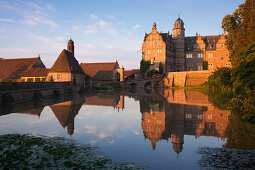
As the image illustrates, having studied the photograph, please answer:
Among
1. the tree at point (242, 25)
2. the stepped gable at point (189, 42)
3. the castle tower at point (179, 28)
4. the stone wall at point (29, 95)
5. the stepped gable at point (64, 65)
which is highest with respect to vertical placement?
the castle tower at point (179, 28)

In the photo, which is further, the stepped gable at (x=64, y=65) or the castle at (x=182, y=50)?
the castle at (x=182, y=50)

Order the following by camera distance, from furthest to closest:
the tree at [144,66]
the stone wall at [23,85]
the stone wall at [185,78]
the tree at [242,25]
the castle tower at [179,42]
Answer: the castle tower at [179,42] < the tree at [144,66] < the stone wall at [185,78] < the stone wall at [23,85] < the tree at [242,25]

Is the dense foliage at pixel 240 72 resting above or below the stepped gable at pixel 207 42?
below

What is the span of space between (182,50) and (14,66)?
53.6m

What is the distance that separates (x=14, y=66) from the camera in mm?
49531

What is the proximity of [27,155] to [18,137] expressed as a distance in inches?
112

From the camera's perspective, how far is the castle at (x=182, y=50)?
200 ft

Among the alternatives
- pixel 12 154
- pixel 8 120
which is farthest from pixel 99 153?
pixel 8 120

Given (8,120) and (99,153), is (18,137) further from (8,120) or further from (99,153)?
(8,120)

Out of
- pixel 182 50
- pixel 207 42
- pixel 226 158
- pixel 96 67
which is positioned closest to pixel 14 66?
pixel 96 67

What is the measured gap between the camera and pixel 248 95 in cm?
1409

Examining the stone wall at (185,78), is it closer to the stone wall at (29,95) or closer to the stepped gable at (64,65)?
the stepped gable at (64,65)

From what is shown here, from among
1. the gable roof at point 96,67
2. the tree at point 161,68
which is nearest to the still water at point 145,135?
the tree at point 161,68

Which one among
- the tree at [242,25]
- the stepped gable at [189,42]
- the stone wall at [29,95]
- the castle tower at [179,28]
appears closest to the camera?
the stone wall at [29,95]
